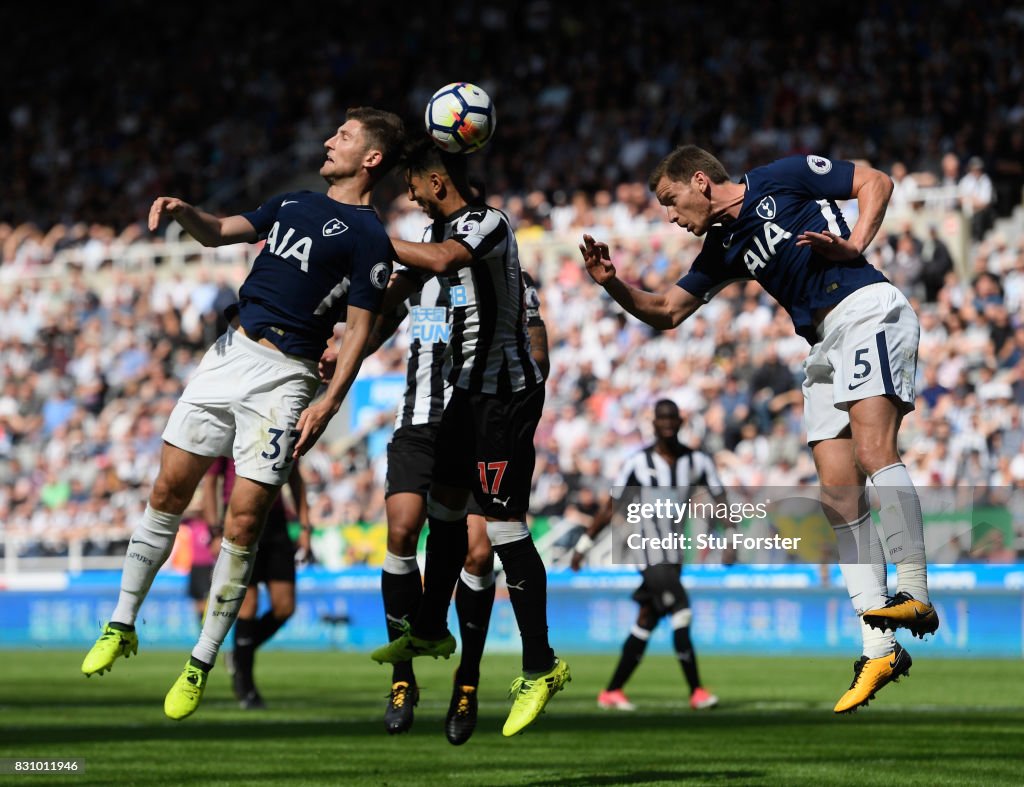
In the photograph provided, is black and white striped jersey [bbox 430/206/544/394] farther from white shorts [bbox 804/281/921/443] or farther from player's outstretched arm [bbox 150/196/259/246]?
white shorts [bbox 804/281/921/443]

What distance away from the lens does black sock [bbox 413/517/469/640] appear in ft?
29.1

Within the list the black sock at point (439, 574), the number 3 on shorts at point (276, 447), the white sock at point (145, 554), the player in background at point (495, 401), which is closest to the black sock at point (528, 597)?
the player in background at point (495, 401)

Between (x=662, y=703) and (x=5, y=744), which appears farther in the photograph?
(x=662, y=703)

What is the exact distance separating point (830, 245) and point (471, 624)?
9.57ft

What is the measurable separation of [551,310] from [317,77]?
11.4 meters

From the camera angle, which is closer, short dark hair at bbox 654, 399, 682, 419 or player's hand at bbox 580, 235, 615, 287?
player's hand at bbox 580, 235, 615, 287

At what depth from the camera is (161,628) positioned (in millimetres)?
23859

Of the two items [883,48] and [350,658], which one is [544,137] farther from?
[350,658]

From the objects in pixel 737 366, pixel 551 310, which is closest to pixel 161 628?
pixel 551 310

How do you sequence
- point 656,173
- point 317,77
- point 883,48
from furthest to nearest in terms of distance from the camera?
point 317,77, point 883,48, point 656,173

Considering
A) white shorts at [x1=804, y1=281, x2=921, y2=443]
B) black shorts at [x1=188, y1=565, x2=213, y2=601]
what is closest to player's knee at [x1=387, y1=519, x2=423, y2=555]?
white shorts at [x1=804, y1=281, x2=921, y2=443]

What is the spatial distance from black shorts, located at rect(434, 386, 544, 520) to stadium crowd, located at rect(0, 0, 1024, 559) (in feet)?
37.4

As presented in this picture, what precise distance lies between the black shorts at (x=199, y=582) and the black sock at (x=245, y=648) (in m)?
4.18

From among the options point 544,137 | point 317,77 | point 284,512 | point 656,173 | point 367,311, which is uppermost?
point 317,77
